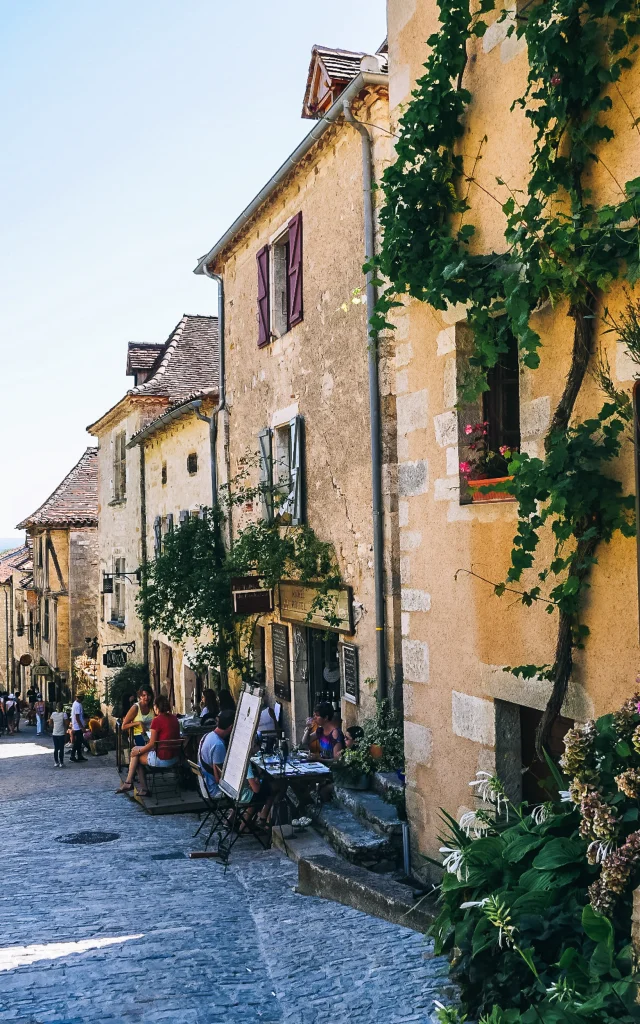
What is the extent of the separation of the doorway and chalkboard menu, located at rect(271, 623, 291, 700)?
0.42m

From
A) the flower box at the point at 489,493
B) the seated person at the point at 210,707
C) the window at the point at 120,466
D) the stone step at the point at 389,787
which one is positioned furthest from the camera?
the window at the point at 120,466

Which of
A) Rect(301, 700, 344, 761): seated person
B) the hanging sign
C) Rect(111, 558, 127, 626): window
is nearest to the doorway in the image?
Rect(301, 700, 344, 761): seated person

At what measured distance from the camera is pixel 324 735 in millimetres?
10641

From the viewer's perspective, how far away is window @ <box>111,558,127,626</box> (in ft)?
77.7

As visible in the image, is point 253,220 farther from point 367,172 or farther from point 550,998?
point 550,998

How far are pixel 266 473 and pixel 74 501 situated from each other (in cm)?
2038

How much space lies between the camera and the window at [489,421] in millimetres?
6117

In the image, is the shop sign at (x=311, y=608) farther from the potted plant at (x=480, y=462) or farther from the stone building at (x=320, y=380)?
the potted plant at (x=480, y=462)

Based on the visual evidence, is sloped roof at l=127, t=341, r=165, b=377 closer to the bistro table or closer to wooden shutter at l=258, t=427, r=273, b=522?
wooden shutter at l=258, t=427, r=273, b=522

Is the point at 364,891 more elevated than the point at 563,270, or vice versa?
A: the point at 563,270

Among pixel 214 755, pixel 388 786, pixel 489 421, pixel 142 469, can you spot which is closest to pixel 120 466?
pixel 142 469

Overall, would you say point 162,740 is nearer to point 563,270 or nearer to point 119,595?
point 563,270

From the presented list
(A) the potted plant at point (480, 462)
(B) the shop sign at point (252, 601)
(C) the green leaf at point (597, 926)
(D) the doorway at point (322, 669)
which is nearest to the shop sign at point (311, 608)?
(B) the shop sign at point (252, 601)

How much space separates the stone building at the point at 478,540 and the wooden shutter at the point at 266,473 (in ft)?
20.1
